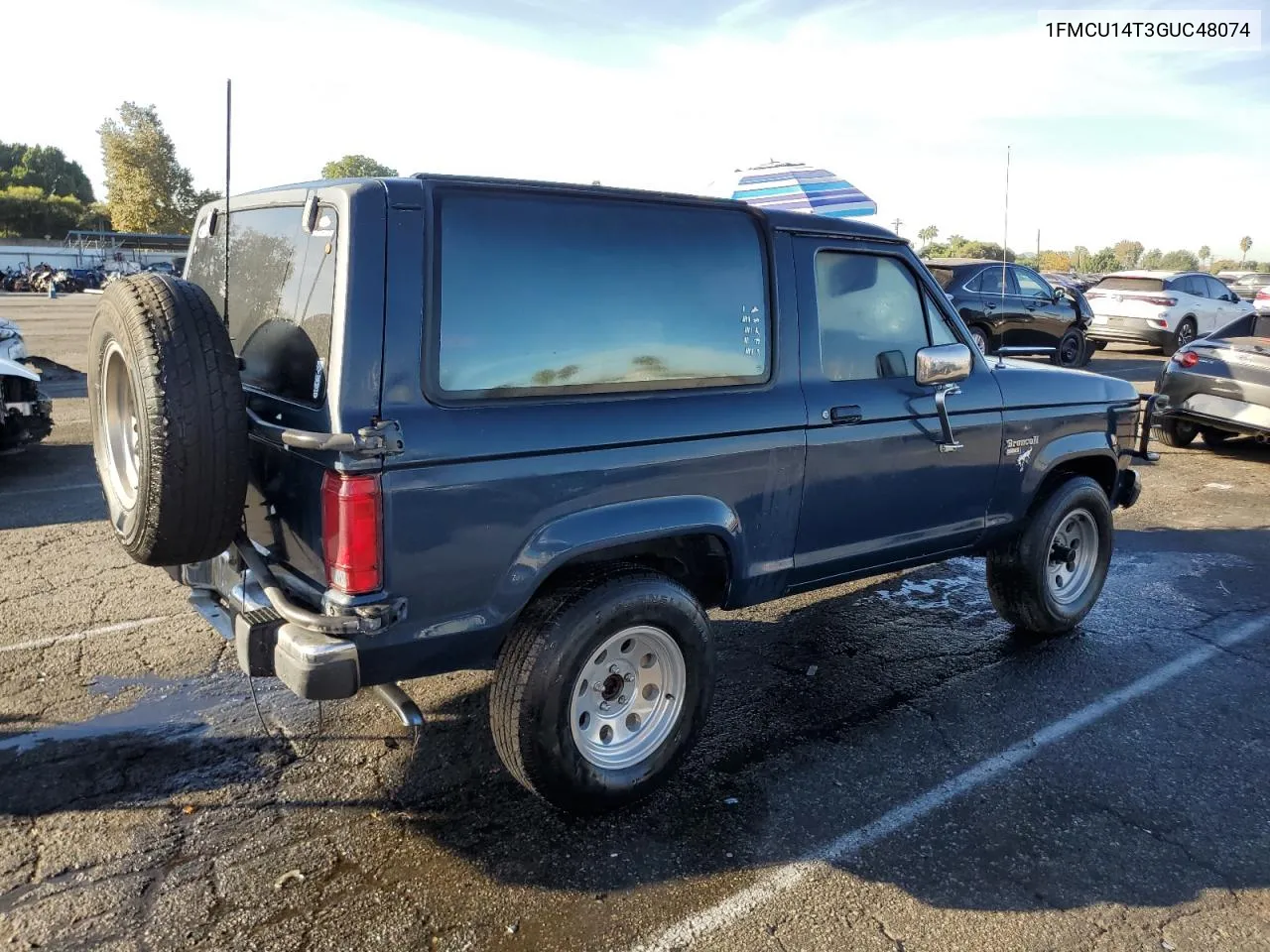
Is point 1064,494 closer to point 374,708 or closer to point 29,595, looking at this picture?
point 374,708

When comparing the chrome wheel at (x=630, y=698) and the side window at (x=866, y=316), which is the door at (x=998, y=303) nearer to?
the side window at (x=866, y=316)

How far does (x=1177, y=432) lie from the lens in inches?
403

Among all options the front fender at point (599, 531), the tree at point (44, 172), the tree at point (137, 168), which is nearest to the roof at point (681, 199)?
the front fender at point (599, 531)

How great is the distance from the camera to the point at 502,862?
2977 millimetres

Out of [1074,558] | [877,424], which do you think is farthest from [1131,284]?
[877,424]

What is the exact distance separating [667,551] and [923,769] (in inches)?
52.5

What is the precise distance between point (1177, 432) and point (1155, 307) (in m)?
8.37

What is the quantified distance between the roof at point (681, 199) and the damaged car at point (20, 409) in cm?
483

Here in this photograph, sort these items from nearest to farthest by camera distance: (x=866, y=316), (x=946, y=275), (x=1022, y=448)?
(x=866, y=316), (x=1022, y=448), (x=946, y=275)

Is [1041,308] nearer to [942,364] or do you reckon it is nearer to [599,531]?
[942,364]

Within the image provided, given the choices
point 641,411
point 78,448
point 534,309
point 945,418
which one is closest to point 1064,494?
point 945,418

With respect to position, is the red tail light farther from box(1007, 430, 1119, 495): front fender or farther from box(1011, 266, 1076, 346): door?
box(1011, 266, 1076, 346): door

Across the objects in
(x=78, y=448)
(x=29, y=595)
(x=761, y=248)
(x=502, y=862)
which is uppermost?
(x=761, y=248)

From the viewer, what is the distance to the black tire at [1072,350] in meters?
15.0
